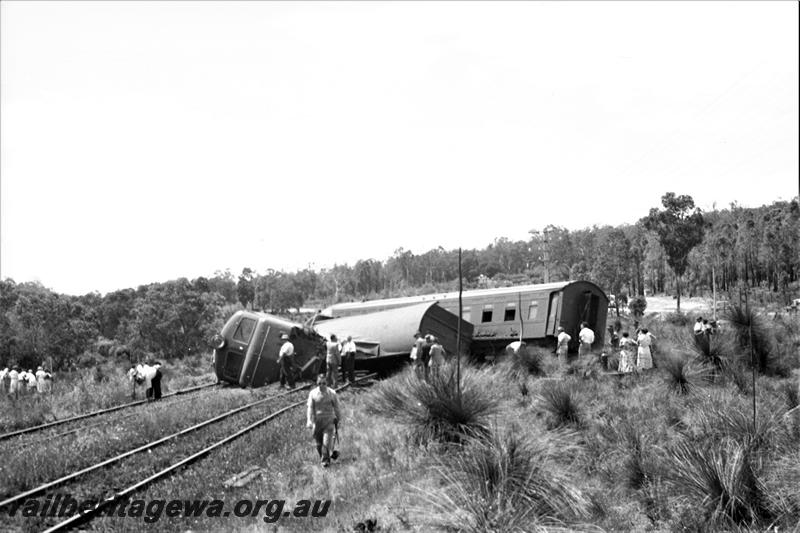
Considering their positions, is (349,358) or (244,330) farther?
(244,330)

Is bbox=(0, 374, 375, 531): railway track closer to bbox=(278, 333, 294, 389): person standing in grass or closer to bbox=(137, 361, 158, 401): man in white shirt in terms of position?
bbox=(278, 333, 294, 389): person standing in grass

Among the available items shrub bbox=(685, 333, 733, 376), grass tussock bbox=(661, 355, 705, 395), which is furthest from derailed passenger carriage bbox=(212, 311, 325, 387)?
shrub bbox=(685, 333, 733, 376)

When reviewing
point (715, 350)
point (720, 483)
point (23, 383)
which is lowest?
point (23, 383)

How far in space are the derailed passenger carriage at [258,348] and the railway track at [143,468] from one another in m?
5.33

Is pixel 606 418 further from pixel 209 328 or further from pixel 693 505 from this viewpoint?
pixel 209 328

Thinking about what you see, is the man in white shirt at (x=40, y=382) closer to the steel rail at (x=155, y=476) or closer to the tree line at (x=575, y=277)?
the steel rail at (x=155, y=476)

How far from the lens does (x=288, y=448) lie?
11.4 meters

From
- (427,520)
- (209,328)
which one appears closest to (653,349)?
(427,520)

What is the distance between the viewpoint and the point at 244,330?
20.5 meters

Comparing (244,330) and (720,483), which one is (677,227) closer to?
(244,330)

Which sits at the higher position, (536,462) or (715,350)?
(715,350)

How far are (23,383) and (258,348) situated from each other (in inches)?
354

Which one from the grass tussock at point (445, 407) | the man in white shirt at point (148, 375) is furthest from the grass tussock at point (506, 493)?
the man in white shirt at point (148, 375)

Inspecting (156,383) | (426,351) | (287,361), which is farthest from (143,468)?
(156,383)
